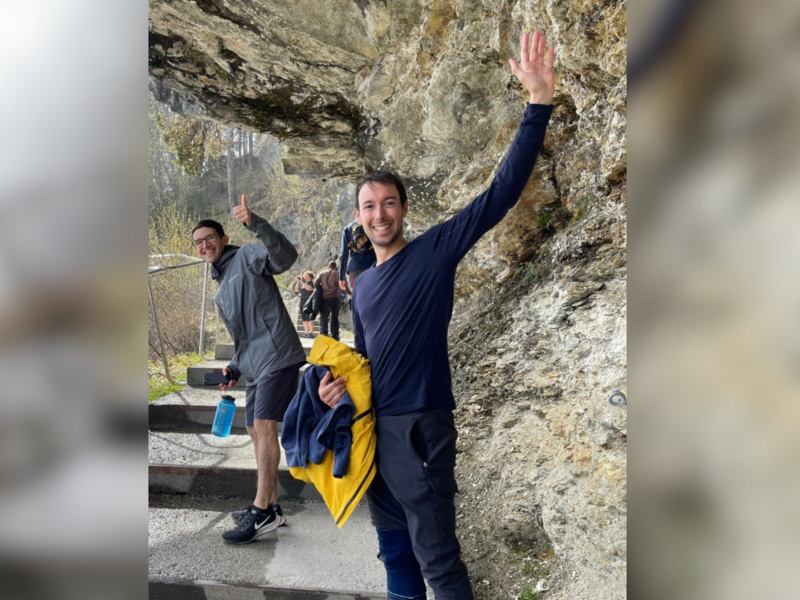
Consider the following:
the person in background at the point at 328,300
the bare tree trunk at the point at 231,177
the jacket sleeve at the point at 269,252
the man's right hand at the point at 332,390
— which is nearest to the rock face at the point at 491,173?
the man's right hand at the point at 332,390

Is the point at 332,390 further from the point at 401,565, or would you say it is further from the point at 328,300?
the point at 328,300

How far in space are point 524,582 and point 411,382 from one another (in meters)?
1.20

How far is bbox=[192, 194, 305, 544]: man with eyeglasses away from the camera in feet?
10.9

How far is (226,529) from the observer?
3604mm

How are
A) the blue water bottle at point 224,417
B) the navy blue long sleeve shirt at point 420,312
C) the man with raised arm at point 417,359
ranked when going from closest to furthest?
the man with raised arm at point 417,359 < the navy blue long sleeve shirt at point 420,312 < the blue water bottle at point 224,417

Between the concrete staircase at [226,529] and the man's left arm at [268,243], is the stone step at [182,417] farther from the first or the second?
the man's left arm at [268,243]

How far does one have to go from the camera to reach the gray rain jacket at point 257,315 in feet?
11.0

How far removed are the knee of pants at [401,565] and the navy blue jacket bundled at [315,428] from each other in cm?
35

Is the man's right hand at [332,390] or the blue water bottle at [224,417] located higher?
the man's right hand at [332,390]

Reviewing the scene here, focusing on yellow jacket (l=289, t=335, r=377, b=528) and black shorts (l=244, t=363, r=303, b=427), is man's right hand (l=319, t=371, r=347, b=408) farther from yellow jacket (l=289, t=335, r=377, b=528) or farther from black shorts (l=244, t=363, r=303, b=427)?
black shorts (l=244, t=363, r=303, b=427)

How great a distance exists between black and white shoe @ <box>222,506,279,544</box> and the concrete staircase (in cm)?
5
